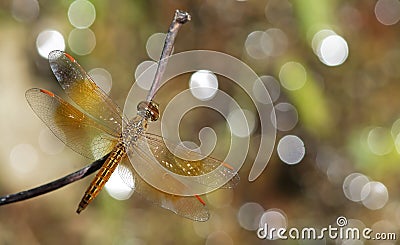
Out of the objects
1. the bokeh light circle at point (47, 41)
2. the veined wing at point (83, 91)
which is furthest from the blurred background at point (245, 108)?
the veined wing at point (83, 91)

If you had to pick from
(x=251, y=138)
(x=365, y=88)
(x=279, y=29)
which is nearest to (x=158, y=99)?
(x=251, y=138)

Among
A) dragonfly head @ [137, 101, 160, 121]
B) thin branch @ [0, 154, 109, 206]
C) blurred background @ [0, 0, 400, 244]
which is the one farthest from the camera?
blurred background @ [0, 0, 400, 244]

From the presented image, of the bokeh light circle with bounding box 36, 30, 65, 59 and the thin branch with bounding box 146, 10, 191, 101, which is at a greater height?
the bokeh light circle with bounding box 36, 30, 65, 59

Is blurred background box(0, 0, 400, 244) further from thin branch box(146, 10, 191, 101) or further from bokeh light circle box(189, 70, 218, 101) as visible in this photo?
thin branch box(146, 10, 191, 101)

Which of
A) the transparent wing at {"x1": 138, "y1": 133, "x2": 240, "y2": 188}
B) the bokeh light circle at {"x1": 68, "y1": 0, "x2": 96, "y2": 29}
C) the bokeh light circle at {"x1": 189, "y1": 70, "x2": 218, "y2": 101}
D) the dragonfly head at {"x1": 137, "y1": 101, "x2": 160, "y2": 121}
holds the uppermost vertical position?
the bokeh light circle at {"x1": 68, "y1": 0, "x2": 96, "y2": 29}

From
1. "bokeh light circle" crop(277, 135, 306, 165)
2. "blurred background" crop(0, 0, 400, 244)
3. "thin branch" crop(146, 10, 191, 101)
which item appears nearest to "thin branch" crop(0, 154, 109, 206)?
"thin branch" crop(146, 10, 191, 101)

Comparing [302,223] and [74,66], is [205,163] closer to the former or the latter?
[74,66]

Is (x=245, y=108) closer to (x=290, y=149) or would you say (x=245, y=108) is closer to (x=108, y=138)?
(x=290, y=149)
